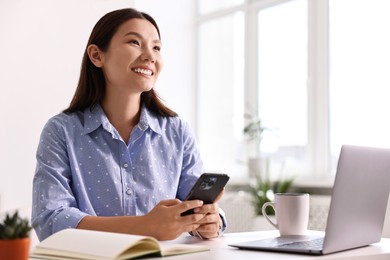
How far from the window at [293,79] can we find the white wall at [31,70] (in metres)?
1.45

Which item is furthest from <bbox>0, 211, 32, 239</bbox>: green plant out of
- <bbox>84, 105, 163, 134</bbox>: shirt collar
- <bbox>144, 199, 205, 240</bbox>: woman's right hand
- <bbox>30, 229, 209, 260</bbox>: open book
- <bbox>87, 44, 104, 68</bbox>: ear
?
<bbox>87, 44, 104, 68</bbox>: ear

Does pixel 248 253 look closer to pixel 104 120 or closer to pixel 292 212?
pixel 292 212

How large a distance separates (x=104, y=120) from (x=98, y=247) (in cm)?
83

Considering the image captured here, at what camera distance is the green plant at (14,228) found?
1091 millimetres

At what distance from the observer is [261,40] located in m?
5.23

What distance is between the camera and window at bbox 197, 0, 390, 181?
14.1 feet

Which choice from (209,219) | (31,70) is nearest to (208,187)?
(209,219)

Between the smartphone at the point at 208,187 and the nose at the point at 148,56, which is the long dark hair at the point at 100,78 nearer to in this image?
the nose at the point at 148,56

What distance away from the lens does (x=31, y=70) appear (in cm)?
391

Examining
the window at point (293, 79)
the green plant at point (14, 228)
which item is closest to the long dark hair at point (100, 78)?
the green plant at point (14, 228)

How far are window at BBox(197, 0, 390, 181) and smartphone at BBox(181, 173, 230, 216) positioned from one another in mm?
2850

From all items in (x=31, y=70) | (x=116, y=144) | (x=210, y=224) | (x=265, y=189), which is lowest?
(x=265, y=189)

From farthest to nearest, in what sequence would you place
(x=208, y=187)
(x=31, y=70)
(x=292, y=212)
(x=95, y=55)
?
1. (x=31, y=70)
2. (x=95, y=55)
3. (x=292, y=212)
4. (x=208, y=187)

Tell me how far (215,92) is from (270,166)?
1007 mm
